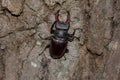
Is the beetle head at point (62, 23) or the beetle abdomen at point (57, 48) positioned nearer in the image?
the beetle head at point (62, 23)

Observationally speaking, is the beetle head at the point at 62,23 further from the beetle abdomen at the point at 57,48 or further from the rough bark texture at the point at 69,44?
the beetle abdomen at the point at 57,48

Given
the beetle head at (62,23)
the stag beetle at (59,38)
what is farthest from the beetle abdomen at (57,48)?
the beetle head at (62,23)

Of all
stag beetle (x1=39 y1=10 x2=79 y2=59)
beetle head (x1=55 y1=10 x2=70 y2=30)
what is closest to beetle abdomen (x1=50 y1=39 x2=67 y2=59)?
stag beetle (x1=39 y1=10 x2=79 y2=59)

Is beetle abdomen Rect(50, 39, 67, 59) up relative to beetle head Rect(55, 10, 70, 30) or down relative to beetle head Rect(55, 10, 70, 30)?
down

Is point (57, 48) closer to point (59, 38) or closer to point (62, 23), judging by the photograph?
point (59, 38)

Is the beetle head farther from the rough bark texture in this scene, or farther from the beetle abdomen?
the beetle abdomen

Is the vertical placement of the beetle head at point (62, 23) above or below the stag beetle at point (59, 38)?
above

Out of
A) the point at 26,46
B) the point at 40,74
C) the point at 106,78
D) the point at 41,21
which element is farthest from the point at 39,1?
the point at 106,78
